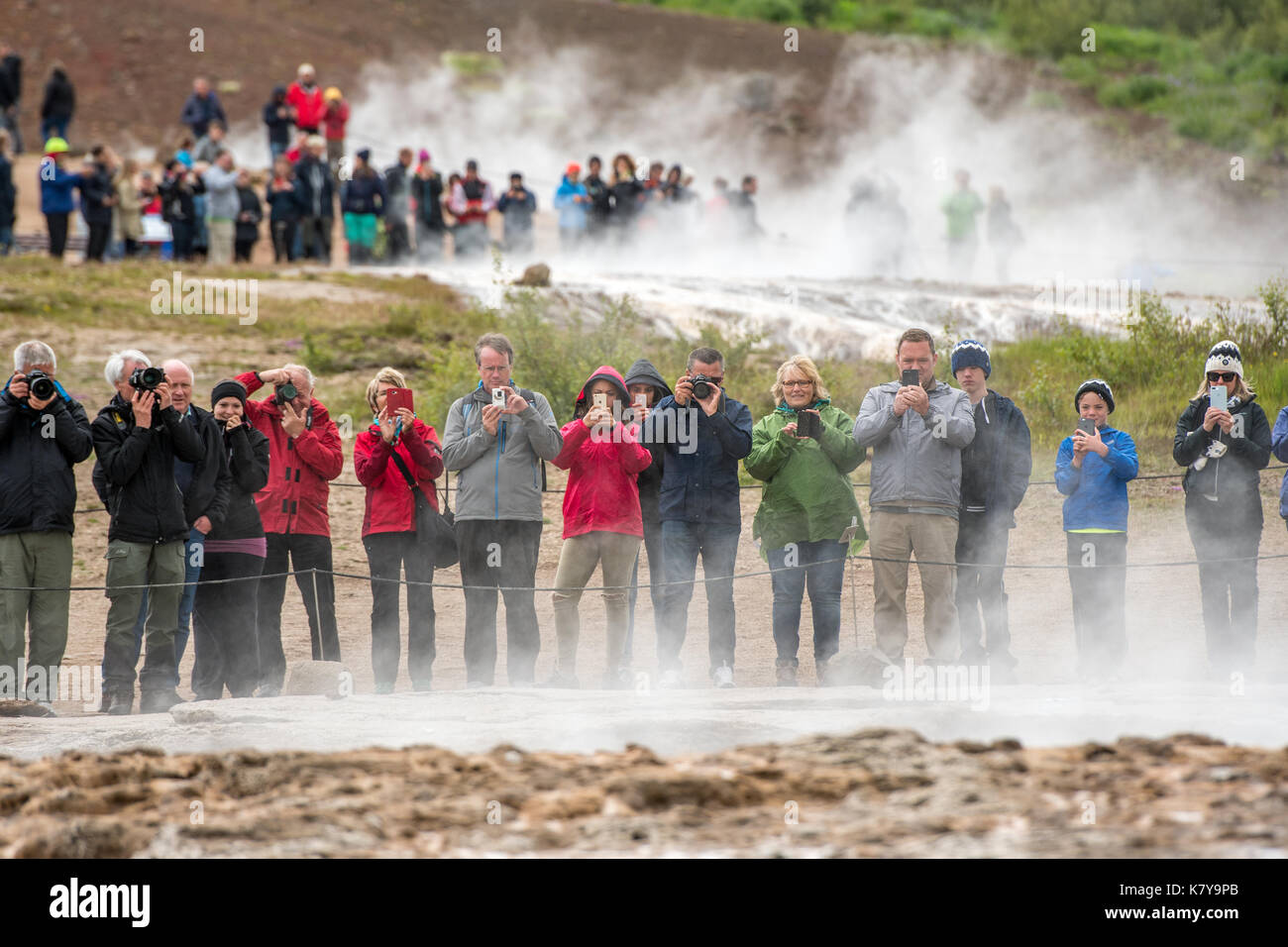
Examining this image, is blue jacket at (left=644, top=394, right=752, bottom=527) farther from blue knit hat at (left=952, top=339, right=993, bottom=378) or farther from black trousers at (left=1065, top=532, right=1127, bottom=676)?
black trousers at (left=1065, top=532, right=1127, bottom=676)

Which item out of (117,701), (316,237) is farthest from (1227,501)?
(316,237)

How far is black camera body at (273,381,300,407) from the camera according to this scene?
920 cm

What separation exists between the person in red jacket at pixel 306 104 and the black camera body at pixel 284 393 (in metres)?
16.3

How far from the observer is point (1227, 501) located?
8.66 meters

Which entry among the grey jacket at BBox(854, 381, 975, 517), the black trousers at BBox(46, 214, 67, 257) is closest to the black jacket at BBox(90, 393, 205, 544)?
the grey jacket at BBox(854, 381, 975, 517)

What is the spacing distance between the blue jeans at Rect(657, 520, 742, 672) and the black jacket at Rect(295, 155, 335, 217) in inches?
555

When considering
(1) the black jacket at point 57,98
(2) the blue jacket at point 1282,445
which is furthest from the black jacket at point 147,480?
(1) the black jacket at point 57,98

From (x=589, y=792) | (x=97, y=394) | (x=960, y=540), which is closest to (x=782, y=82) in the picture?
(x=97, y=394)

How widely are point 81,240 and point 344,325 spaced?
6371 mm

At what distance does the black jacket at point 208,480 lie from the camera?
8.54 metres

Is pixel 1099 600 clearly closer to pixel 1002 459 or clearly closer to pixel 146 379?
pixel 1002 459

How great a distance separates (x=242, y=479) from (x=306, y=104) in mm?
17312

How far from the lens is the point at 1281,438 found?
8.55 metres
